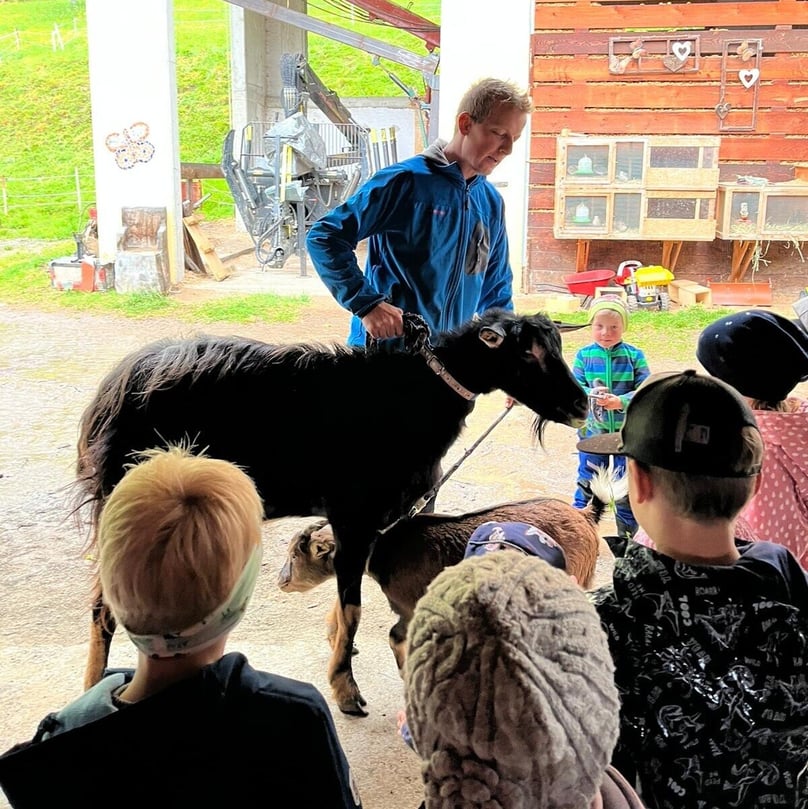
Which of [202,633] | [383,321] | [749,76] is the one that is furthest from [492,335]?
[749,76]

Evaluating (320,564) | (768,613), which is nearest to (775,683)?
(768,613)

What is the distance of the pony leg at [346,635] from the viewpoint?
255 centimetres

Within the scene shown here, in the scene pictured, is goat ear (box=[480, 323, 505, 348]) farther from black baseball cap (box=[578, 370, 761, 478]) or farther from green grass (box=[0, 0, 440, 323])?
green grass (box=[0, 0, 440, 323])

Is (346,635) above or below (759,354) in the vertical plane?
below

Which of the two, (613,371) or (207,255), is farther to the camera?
(207,255)

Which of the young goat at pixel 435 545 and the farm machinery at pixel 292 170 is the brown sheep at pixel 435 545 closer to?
the young goat at pixel 435 545

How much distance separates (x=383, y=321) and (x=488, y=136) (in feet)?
2.15

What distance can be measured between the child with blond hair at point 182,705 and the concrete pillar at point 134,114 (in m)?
9.40

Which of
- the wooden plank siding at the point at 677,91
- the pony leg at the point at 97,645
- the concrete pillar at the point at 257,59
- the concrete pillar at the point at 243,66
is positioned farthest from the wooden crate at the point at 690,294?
the concrete pillar at the point at 243,66

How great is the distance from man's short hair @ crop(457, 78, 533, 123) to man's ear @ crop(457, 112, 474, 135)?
1cm

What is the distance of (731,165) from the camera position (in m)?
9.27

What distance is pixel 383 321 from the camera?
8.23 ft

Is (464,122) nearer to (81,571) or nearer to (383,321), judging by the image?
(383,321)

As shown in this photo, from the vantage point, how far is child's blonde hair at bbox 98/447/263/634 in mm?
1150
